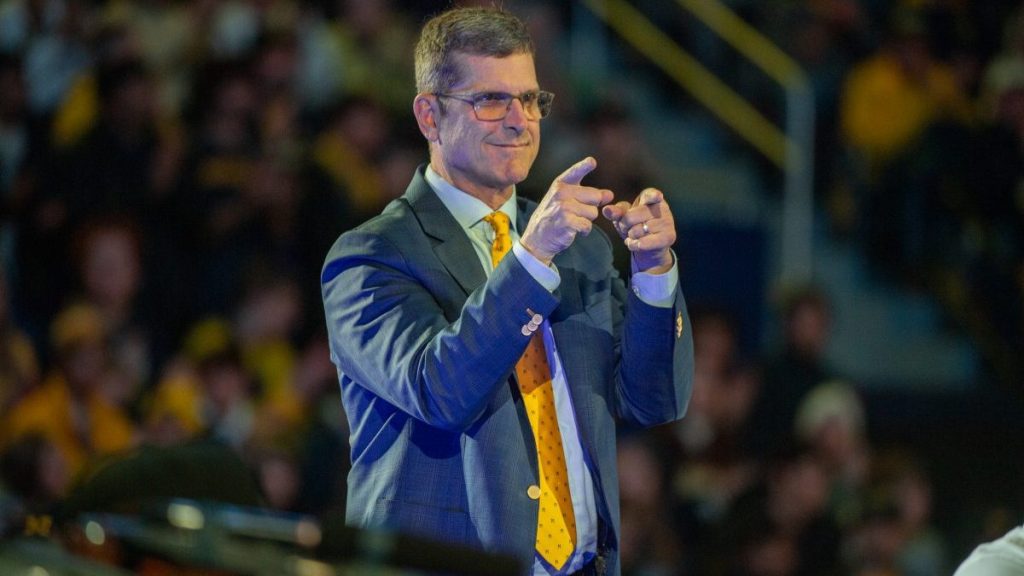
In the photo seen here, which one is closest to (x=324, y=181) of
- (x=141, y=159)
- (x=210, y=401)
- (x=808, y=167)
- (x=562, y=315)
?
(x=141, y=159)

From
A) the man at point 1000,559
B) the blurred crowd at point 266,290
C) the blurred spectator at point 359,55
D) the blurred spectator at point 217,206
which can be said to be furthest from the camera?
the blurred spectator at point 359,55

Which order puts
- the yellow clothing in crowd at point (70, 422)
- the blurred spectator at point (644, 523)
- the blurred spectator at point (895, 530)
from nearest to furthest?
the yellow clothing in crowd at point (70, 422), the blurred spectator at point (644, 523), the blurred spectator at point (895, 530)

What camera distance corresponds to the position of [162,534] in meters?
1.70

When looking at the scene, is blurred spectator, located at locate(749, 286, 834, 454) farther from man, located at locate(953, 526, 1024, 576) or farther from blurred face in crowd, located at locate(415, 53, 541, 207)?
man, located at locate(953, 526, 1024, 576)

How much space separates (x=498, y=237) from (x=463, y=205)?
0.09 metres

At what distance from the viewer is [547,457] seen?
2.88m

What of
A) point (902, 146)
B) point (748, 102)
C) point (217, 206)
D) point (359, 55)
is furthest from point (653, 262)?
point (748, 102)

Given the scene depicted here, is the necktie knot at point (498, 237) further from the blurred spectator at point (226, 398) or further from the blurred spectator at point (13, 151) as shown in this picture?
the blurred spectator at point (13, 151)

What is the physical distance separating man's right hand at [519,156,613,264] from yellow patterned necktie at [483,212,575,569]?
0.68ft

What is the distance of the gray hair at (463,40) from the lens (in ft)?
9.57

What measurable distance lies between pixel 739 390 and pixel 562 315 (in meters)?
3.68

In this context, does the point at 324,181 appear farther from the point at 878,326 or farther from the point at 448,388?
the point at 448,388

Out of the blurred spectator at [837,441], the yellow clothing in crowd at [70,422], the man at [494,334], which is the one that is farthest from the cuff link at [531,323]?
the blurred spectator at [837,441]

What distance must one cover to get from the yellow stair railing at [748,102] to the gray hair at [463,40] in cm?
499
